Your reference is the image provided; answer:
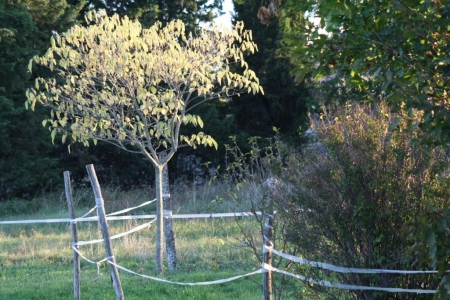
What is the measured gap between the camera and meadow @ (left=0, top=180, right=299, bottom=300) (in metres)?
8.29

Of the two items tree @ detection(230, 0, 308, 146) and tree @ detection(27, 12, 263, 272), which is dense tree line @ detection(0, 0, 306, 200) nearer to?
tree @ detection(230, 0, 308, 146)

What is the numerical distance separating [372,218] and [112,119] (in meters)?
5.52

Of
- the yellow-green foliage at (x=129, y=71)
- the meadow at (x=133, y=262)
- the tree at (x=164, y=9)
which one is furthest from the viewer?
the tree at (x=164, y=9)

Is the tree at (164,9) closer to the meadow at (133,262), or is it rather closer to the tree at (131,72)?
the meadow at (133,262)

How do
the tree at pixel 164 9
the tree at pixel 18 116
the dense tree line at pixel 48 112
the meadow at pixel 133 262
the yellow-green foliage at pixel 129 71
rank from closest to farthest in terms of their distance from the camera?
the meadow at pixel 133 262 → the yellow-green foliage at pixel 129 71 → the tree at pixel 18 116 → the dense tree line at pixel 48 112 → the tree at pixel 164 9

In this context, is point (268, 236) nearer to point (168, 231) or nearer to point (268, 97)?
point (168, 231)

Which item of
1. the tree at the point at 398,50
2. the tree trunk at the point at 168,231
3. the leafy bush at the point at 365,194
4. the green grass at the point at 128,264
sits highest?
the tree at the point at 398,50

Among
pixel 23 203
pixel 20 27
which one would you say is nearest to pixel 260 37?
pixel 20 27

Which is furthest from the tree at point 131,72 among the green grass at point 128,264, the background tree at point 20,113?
the background tree at point 20,113

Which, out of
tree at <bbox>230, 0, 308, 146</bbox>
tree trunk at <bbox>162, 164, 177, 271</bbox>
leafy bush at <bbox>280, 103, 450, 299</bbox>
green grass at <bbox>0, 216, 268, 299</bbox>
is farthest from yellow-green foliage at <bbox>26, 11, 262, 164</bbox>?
tree at <bbox>230, 0, 308, 146</bbox>

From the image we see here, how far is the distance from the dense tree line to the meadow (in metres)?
3.92

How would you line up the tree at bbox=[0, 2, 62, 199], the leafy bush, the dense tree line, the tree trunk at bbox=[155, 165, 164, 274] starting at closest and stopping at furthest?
the leafy bush < the tree trunk at bbox=[155, 165, 164, 274] < the tree at bbox=[0, 2, 62, 199] < the dense tree line

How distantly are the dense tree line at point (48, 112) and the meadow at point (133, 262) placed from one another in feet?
12.9

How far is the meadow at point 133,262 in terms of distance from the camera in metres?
8.29
